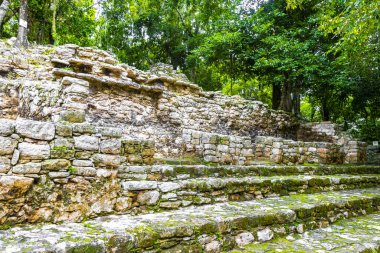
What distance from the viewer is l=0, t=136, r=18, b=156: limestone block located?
7.41ft

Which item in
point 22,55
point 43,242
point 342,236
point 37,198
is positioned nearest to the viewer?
point 43,242

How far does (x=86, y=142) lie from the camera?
2.70 m

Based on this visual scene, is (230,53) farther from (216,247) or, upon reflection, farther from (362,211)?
(216,247)

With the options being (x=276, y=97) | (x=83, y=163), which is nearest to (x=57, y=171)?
(x=83, y=163)

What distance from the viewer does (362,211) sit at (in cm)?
429

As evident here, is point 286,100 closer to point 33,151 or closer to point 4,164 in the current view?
point 33,151

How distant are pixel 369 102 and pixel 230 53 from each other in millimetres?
6970

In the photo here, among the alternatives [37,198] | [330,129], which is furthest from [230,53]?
[37,198]

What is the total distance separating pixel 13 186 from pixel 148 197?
1.38 m

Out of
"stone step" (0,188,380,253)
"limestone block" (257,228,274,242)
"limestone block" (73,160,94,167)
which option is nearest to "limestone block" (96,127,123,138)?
"limestone block" (73,160,94,167)

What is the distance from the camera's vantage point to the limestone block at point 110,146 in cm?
282

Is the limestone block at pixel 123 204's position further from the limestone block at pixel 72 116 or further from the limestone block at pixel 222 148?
the limestone block at pixel 222 148

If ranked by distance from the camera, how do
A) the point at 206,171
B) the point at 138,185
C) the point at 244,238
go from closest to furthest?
the point at 244,238
the point at 138,185
the point at 206,171

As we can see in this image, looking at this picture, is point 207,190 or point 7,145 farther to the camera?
point 207,190
